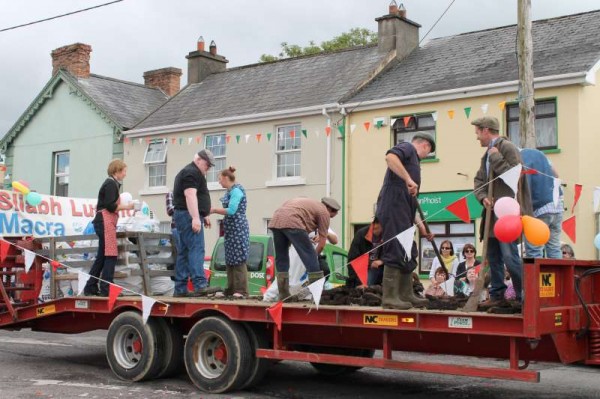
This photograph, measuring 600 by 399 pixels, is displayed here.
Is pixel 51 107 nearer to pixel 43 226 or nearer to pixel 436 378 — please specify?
pixel 43 226

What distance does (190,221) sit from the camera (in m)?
9.70

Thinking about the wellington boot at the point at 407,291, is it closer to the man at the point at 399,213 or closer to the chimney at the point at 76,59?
the man at the point at 399,213

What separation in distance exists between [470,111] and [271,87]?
783 cm

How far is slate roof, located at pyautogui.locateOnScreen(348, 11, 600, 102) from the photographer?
20.2 meters

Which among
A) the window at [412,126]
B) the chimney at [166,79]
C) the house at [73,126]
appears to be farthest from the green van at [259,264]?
the chimney at [166,79]

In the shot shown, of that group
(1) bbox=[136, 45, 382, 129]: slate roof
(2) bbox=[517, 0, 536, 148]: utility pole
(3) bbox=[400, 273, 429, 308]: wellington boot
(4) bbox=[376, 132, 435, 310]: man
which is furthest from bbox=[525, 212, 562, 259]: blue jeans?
(1) bbox=[136, 45, 382, 129]: slate roof

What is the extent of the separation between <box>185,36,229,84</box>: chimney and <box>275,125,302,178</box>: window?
7.06 metres

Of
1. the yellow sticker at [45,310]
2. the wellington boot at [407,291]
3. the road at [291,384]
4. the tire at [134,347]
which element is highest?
the wellington boot at [407,291]

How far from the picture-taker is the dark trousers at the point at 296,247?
28.4 ft

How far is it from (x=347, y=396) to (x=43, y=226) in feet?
18.2

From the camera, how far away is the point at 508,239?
6.77 metres

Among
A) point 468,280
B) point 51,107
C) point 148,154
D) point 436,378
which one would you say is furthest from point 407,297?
point 51,107

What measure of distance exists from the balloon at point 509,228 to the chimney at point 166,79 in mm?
27709

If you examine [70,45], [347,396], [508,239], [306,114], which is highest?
[70,45]
